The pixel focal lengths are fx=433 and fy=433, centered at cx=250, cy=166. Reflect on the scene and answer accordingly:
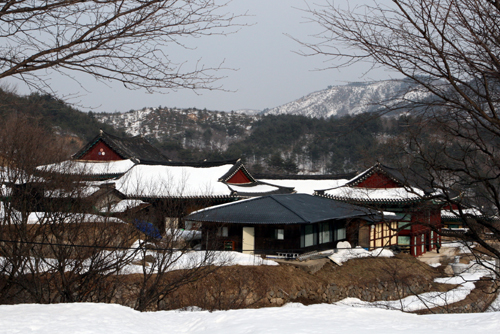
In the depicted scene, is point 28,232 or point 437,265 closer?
point 28,232

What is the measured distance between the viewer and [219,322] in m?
6.95

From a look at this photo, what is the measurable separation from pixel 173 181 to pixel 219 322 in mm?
20639

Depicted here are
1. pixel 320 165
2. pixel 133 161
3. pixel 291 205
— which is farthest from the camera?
pixel 320 165

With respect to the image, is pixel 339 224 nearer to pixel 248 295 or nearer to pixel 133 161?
pixel 248 295

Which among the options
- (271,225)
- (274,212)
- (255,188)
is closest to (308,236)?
(271,225)

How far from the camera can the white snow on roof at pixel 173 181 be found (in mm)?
24688

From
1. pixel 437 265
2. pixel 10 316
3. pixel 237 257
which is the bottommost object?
pixel 437 265

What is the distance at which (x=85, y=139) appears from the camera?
60562 millimetres

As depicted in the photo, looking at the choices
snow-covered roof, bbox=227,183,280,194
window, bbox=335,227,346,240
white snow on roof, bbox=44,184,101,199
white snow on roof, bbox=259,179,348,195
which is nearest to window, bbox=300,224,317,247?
window, bbox=335,227,346,240

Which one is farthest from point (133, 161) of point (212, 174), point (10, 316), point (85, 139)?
point (85, 139)

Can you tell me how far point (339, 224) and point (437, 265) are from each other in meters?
6.40

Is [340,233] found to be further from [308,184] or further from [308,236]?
[308,184]

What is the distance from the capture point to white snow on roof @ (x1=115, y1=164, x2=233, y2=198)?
81.0ft

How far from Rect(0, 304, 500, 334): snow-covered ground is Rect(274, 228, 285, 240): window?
12279 millimetres
